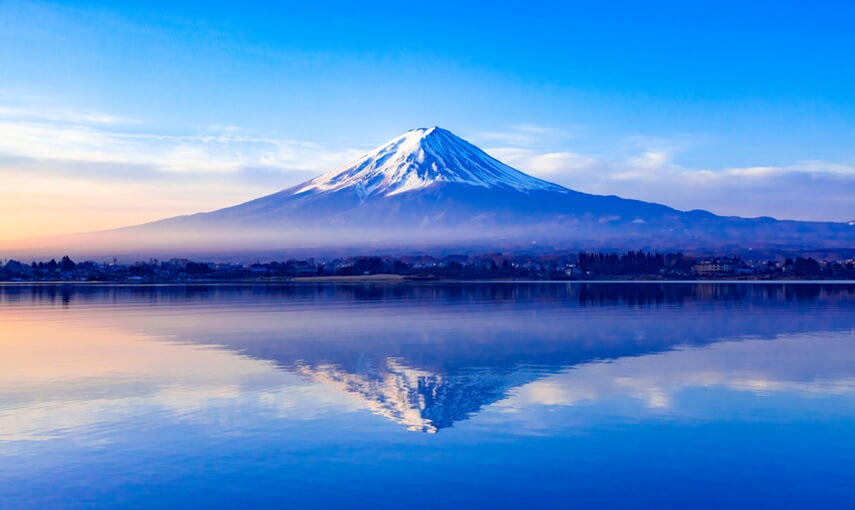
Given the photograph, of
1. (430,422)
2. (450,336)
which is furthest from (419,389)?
(450,336)

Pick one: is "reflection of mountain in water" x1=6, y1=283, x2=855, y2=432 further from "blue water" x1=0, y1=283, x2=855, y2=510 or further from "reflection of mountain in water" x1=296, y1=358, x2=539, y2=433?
"blue water" x1=0, y1=283, x2=855, y2=510

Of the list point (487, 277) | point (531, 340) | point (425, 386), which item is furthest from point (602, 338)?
point (487, 277)

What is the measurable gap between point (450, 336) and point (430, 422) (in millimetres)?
14723

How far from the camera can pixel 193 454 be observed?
39.2 ft

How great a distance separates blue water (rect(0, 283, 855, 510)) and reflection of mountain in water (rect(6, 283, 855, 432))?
0.49 feet

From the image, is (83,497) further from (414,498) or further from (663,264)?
(663,264)

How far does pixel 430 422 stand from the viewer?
14.1 meters

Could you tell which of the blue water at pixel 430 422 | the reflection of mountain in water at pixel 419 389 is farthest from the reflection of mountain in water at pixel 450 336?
the blue water at pixel 430 422

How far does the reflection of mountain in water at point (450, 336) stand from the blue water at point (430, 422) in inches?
5.9

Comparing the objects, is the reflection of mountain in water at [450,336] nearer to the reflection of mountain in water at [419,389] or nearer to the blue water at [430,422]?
the reflection of mountain in water at [419,389]

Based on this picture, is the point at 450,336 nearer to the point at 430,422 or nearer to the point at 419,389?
the point at 419,389

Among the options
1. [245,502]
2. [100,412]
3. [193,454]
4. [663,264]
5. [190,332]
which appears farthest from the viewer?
[663,264]

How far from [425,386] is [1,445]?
8.30 meters

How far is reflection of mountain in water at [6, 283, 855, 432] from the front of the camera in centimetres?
1741
